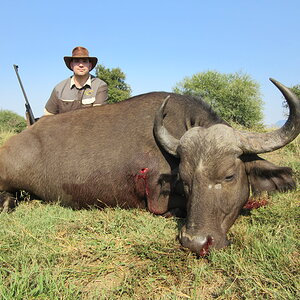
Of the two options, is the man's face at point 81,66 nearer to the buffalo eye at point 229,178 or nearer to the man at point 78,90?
the man at point 78,90

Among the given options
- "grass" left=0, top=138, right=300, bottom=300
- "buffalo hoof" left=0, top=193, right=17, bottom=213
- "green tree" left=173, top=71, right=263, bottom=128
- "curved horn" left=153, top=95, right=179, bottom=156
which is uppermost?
"curved horn" left=153, top=95, right=179, bottom=156

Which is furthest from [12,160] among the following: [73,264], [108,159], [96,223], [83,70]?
[83,70]

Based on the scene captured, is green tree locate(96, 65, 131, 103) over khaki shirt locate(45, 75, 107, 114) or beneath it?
beneath

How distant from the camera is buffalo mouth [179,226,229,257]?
2.71 meters

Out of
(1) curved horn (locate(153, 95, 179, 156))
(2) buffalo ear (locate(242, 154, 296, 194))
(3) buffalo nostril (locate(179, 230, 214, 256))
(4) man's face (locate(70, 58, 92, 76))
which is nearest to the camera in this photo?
(3) buffalo nostril (locate(179, 230, 214, 256))

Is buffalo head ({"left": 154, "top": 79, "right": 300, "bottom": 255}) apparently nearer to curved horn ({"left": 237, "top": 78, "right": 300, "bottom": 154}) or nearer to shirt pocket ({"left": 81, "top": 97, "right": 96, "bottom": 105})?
curved horn ({"left": 237, "top": 78, "right": 300, "bottom": 154})

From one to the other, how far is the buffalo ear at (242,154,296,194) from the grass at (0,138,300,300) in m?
0.32

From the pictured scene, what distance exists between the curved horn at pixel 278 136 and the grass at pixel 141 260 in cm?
87

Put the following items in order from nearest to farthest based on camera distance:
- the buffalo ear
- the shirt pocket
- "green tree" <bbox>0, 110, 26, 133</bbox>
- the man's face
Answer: the buffalo ear, the shirt pocket, the man's face, "green tree" <bbox>0, 110, 26, 133</bbox>

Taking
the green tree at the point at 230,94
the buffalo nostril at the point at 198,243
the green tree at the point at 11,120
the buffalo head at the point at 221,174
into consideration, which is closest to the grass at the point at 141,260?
the buffalo nostril at the point at 198,243

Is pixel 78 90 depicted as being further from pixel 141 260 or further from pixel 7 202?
pixel 141 260

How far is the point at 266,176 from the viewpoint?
11.6ft

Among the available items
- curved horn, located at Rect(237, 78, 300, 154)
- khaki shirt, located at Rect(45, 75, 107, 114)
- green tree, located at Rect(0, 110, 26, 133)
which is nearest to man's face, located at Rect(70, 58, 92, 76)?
khaki shirt, located at Rect(45, 75, 107, 114)

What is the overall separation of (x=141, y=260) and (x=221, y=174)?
47.8 inches
